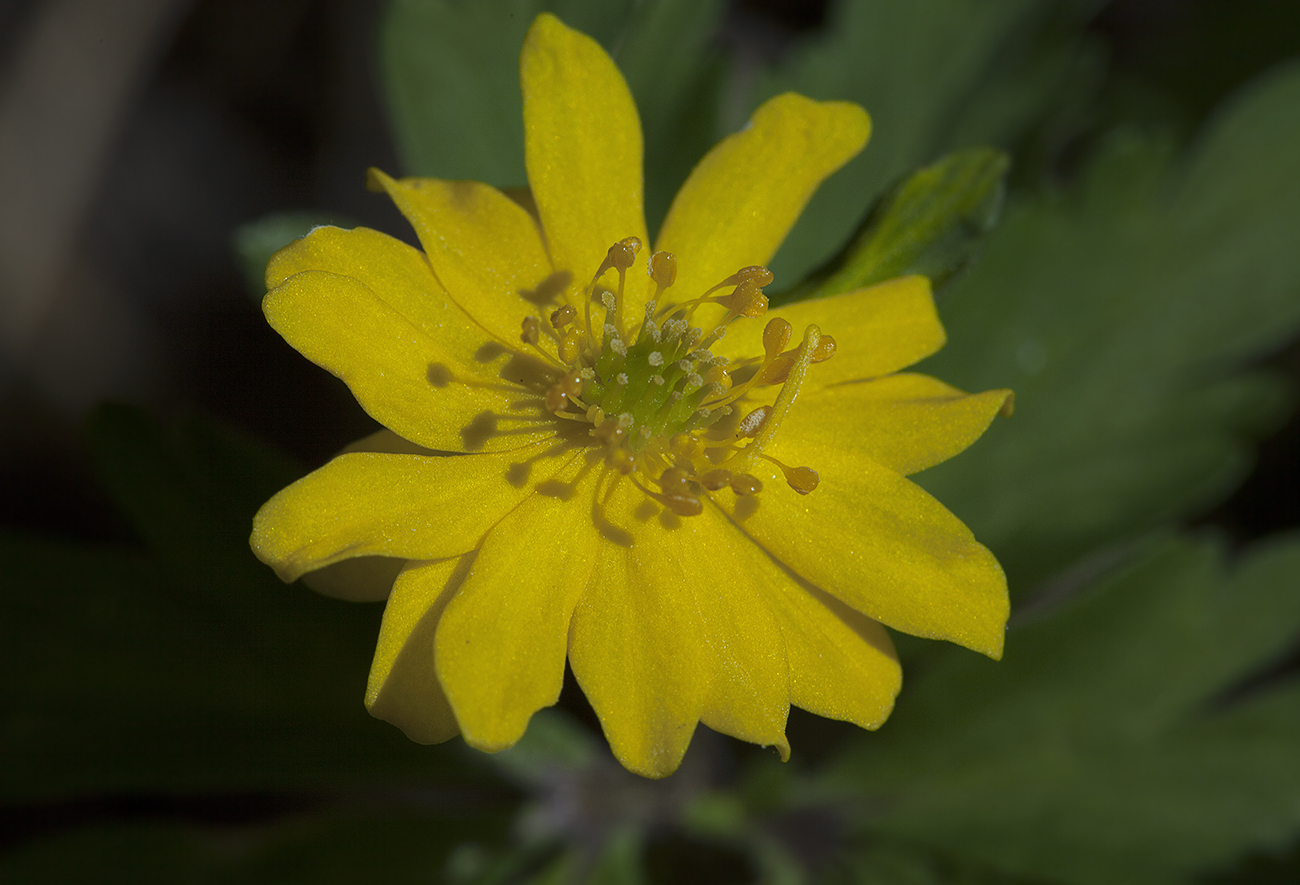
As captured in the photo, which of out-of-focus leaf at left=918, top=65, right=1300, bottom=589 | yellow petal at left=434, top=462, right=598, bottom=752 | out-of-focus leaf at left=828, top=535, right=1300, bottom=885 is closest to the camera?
yellow petal at left=434, top=462, right=598, bottom=752

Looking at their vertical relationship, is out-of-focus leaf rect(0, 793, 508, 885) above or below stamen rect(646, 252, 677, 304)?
below

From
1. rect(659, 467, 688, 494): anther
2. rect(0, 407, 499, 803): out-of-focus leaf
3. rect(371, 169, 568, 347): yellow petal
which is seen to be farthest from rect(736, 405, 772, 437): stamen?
rect(0, 407, 499, 803): out-of-focus leaf

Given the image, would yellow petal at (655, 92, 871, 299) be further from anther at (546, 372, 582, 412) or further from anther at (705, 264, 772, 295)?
anther at (546, 372, 582, 412)

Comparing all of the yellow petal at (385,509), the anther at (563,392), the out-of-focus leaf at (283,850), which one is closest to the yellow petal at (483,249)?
the anther at (563,392)

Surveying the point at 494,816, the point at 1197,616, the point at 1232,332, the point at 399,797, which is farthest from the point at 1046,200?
the point at 399,797

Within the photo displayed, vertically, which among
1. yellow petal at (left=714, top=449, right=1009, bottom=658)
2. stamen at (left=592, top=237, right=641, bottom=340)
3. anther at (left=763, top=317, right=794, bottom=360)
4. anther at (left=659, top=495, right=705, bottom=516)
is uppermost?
anther at (left=763, top=317, right=794, bottom=360)

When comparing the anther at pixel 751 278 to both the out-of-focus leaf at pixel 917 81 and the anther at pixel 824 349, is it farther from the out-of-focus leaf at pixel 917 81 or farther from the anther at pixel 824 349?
the out-of-focus leaf at pixel 917 81

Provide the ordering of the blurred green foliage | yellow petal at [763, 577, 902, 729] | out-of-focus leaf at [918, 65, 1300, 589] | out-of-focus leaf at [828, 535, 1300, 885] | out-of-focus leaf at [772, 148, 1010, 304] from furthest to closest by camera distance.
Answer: out-of-focus leaf at [828, 535, 1300, 885]
out-of-focus leaf at [918, 65, 1300, 589]
the blurred green foliage
out-of-focus leaf at [772, 148, 1010, 304]
yellow petal at [763, 577, 902, 729]
